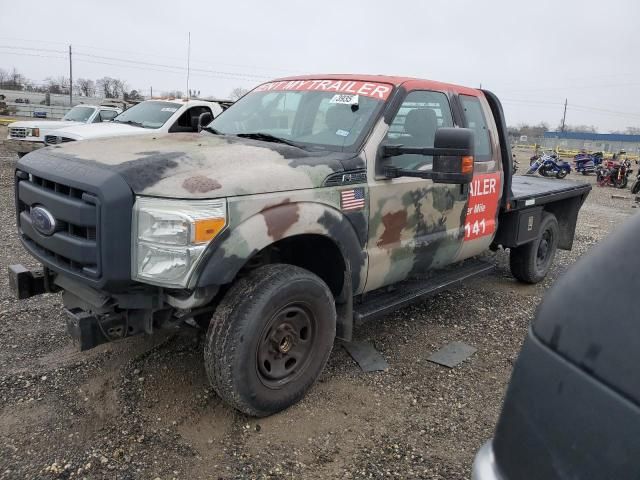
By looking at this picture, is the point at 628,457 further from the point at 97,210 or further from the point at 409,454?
the point at 97,210

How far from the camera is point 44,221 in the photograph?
292 cm

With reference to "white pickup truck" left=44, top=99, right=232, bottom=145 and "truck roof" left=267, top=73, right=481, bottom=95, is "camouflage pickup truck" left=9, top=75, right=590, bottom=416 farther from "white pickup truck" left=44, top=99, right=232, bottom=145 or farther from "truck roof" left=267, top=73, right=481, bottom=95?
"white pickup truck" left=44, top=99, right=232, bottom=145

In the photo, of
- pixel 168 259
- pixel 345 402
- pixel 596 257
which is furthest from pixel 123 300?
pixel 596 257

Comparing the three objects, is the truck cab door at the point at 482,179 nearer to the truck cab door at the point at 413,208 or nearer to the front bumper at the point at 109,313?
the truck cab door at the point at 413,208

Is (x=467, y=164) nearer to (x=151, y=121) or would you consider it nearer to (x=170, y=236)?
(x=170, y=236)

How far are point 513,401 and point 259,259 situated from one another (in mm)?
2140

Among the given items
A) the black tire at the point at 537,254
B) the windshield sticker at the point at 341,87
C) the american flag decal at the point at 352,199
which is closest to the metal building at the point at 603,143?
the black tire at the point at 537,254

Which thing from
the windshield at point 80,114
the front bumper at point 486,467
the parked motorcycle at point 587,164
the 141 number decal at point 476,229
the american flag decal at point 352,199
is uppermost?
the windshield at point 80,114

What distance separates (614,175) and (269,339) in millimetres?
20666

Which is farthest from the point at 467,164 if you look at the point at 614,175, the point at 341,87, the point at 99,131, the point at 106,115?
the point at 614,175

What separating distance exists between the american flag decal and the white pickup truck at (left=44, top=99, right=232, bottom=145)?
6763 millimetres

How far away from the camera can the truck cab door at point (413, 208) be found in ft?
11.8

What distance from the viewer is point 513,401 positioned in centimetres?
142

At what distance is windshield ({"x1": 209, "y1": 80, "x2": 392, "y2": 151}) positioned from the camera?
364 centimetres
